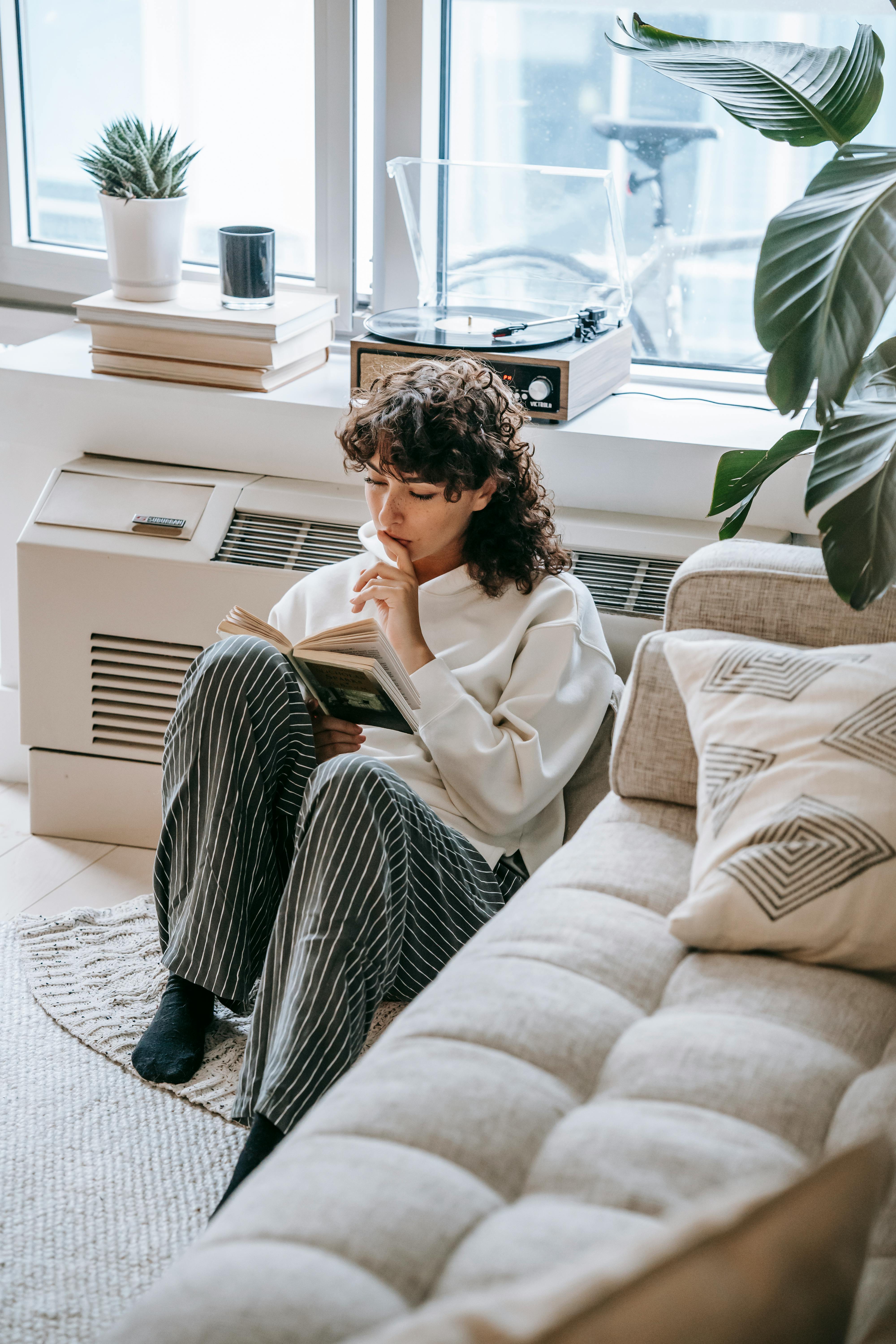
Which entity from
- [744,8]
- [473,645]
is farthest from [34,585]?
[744,8]

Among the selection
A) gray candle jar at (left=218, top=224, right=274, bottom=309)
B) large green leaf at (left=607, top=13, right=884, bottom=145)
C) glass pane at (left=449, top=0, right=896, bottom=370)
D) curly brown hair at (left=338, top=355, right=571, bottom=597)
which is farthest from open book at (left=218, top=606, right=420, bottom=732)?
glass pane at (left=449, top=0, right=896, bottom=370)

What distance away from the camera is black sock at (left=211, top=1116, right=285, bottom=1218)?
1.20 meters

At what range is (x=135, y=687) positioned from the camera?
2.08 metres

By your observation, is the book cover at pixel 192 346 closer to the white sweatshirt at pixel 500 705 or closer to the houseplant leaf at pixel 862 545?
the white sweatshirt at pixel 500 705

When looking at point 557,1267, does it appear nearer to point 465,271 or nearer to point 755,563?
point 755,563

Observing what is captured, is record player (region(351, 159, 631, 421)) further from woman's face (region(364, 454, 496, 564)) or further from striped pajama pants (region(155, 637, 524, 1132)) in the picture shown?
striped pajama pants (region(155, 637, 524, 1132))

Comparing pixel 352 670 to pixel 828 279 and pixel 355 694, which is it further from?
pixel 828 279

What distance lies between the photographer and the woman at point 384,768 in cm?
124

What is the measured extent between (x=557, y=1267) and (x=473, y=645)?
0.98 m

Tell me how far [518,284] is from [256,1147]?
1435mm

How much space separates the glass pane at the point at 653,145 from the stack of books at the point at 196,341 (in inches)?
19.4

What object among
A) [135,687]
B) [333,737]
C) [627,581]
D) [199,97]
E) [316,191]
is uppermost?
[199,97]

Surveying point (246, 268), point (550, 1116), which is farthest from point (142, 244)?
point (550, 1116)

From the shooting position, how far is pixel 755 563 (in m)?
1.33
